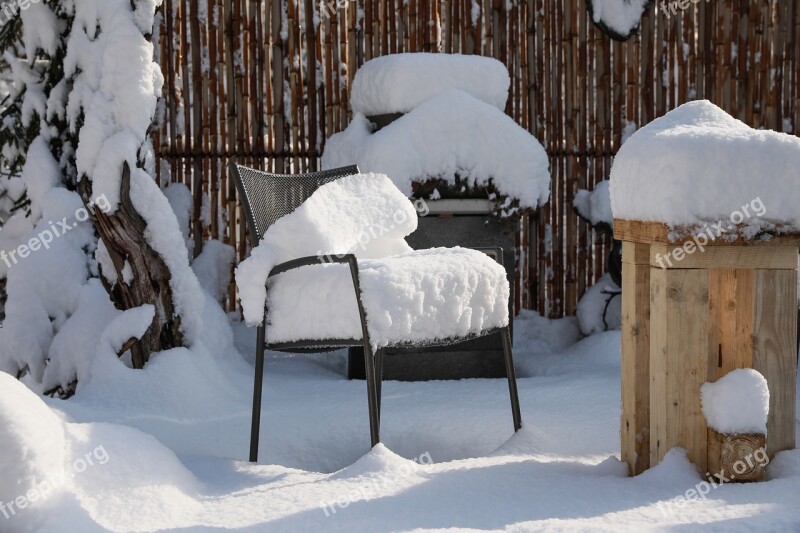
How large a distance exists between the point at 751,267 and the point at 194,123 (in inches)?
124

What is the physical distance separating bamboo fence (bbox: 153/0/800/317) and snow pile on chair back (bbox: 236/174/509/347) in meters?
1.96

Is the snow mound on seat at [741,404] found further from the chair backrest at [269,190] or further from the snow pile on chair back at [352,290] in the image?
the chair backrest at [269,190]

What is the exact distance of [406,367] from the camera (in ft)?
13.1

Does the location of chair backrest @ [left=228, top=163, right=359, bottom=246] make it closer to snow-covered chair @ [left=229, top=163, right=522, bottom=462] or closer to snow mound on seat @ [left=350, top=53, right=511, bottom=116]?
snow-covered chair @ [left=229, top=163, right=522, bottom=462]

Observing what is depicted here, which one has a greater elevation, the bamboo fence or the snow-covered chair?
the bamboo fence

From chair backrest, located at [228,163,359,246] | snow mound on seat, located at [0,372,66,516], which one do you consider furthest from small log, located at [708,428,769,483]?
snow mound on seat, located at [0,372,66,516]

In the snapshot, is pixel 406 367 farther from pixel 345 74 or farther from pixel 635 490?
pixel 635 490

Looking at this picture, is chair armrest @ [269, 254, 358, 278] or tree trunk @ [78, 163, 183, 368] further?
tree trunk @ [78, 163, 183, 368]

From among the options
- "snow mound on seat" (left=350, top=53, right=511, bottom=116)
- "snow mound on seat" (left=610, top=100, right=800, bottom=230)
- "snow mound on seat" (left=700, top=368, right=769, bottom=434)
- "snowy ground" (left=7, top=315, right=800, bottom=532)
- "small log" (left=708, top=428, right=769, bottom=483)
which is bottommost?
"snowy ground" (left=7, top=315, right=800, bottom=532)

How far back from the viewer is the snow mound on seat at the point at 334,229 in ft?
8.27

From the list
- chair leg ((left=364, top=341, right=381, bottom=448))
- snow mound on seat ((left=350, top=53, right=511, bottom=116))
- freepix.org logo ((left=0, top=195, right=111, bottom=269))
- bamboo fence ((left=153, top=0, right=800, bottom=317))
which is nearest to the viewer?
chair leg ((left=364, top=341, right=381, bottom=448))

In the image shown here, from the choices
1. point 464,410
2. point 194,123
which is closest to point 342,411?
point 464,410

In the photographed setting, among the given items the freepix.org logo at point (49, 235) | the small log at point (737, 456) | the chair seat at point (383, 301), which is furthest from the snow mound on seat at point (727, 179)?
the freepix.org logo at point (49, 235)

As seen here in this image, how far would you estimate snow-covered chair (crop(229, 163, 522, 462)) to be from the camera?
2379mm
